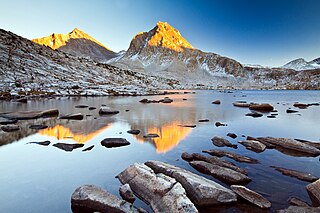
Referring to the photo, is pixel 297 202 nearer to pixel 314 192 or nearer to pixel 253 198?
pixel 314 192

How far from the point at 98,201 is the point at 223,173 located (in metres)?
6.17

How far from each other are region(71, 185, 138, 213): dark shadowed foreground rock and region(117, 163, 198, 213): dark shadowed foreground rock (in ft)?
3.33

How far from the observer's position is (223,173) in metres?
10.1

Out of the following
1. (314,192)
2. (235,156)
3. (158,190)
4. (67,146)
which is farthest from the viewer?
(67,146)

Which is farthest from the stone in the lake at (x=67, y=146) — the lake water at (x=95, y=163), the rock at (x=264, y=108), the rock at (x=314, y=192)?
the rock at (x=264, y=108)

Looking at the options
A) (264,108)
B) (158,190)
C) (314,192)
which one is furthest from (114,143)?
(264,108)

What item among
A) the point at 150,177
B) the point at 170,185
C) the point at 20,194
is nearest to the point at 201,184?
the point at 170,185

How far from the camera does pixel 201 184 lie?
320 inches

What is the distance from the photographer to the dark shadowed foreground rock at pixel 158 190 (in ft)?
22.3

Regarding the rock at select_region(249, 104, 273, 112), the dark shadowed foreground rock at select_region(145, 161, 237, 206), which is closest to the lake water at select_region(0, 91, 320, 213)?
the dark shadowed foreground rock at select_region(145, 161, 237, 206)

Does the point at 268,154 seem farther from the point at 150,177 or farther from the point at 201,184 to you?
the point at 150,177

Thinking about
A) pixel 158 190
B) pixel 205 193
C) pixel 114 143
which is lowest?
pixel 114 143

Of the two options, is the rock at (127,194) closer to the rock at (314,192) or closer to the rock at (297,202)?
the rock at (297,202)

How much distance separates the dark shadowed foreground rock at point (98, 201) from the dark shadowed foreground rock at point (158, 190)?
1.02m
